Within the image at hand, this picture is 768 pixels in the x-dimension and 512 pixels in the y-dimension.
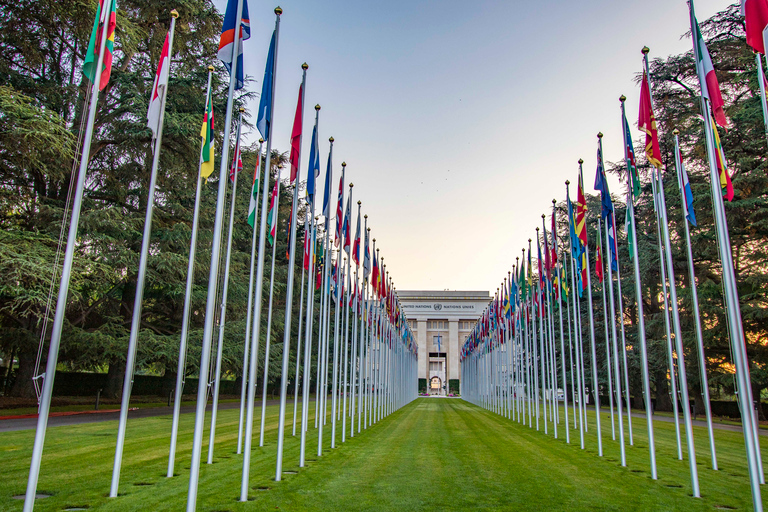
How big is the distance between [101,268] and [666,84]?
1014 inches

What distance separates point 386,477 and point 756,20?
8469 millimetres

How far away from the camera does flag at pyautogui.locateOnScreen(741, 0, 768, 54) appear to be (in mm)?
6043

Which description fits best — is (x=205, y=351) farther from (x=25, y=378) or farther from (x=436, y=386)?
(x=436, y=386)

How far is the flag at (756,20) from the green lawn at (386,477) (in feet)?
19.9

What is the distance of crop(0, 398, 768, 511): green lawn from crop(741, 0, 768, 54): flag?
607cm

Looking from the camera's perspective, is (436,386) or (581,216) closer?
(581,216)

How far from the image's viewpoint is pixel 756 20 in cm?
616

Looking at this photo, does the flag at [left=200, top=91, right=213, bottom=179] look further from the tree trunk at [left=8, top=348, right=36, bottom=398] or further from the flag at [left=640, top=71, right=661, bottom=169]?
the tree trunk at [left=8, top=348, right=36, bottom=398]

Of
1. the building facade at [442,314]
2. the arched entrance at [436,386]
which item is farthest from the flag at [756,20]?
the building facade at [442,314]

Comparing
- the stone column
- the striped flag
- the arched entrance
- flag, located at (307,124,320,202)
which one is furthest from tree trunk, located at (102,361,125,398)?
the stone column

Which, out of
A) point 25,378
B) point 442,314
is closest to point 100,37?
point 25,378

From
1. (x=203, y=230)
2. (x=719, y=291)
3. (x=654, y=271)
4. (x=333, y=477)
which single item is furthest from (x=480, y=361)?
(x=333, y=477)

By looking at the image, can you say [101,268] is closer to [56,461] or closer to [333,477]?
[56,461]

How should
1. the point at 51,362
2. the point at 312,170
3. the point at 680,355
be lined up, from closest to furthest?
the point at 51,362 < the point at 680,355 < the point at 312,170
